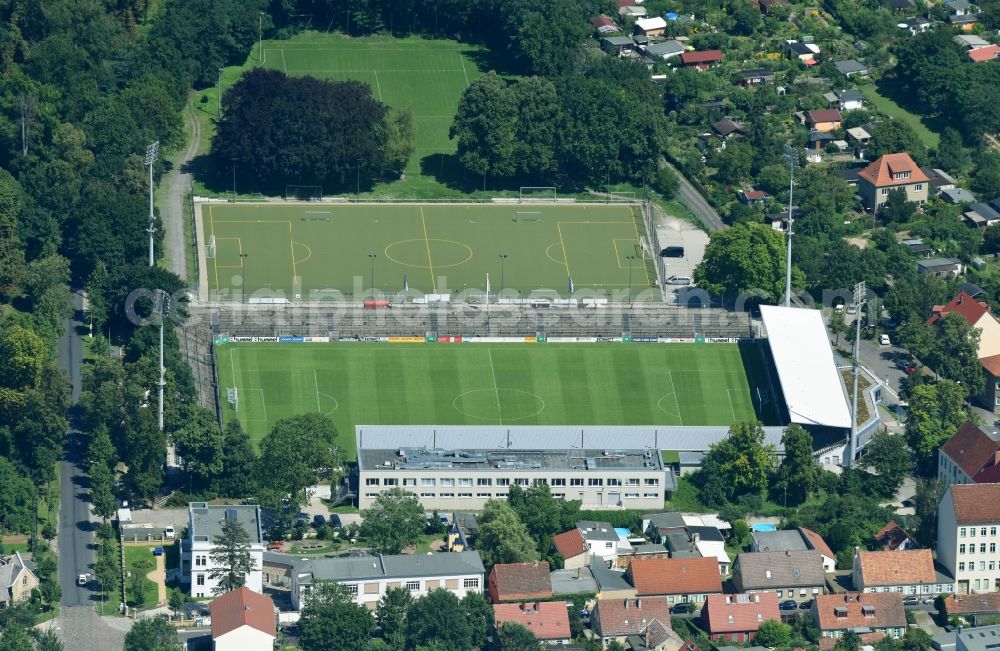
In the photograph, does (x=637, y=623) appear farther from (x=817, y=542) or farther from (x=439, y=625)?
(x=817, y=542)

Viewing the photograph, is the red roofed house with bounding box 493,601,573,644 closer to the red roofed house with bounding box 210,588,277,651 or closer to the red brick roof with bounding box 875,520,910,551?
the red roofed house with bounding box 210,588,277,651

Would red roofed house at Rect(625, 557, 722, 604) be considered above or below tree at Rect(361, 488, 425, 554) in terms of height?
below

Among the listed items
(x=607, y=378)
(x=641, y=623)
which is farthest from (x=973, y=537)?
(x=607, y=378)

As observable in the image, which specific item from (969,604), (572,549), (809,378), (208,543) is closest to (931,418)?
(809,378)

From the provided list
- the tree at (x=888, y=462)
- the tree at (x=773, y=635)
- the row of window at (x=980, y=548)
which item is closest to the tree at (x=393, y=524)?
the tree at (x=773, y=635)

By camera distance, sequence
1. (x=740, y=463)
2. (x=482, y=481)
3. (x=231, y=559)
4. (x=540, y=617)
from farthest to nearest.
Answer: (x=740, y=463) → (x=482, y=481) → (x=231, y=559) → (x=540, y=617)

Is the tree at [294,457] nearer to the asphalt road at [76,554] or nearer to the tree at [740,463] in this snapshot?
the asphalt road at [76,554]

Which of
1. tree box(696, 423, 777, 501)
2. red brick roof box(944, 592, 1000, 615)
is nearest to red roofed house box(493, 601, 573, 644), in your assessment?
tree box(696, 423, 777, 501)
